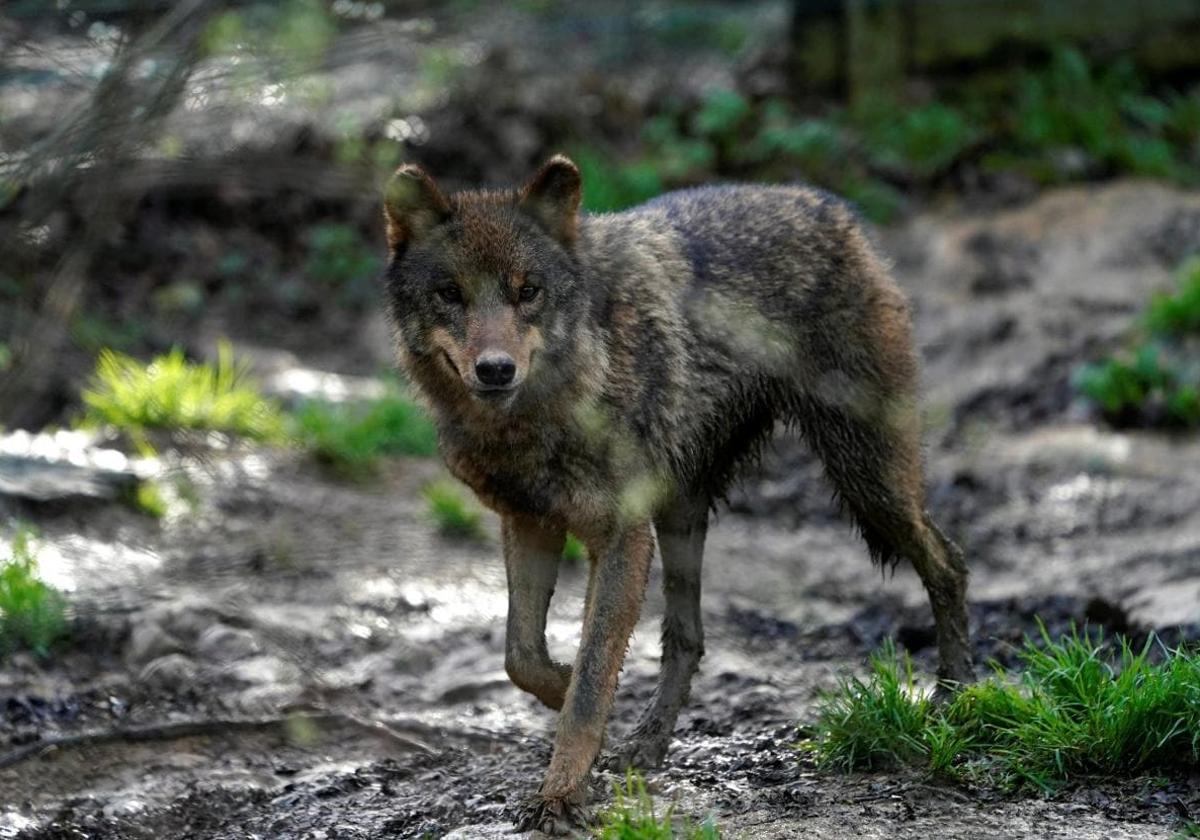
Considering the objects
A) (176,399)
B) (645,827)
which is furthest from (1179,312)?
(645,827)

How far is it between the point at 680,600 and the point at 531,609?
2.67 feet

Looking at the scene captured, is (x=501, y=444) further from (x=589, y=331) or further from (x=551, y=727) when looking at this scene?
(x=551, y=727)

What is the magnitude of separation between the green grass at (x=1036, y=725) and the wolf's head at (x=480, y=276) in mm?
1544

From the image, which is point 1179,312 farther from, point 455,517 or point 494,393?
point 494,393

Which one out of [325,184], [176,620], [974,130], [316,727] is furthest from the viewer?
[974,130]

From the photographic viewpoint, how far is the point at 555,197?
505 centimetres

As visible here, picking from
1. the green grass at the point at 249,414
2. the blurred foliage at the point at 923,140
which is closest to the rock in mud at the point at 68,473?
the green grass at the point at 249,414

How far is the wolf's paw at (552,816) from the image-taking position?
4578mm

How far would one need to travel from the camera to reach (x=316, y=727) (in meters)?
5.72

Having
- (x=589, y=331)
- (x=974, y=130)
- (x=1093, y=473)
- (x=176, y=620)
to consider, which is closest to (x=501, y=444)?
(x=589, y=331)

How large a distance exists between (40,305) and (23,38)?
42 cm

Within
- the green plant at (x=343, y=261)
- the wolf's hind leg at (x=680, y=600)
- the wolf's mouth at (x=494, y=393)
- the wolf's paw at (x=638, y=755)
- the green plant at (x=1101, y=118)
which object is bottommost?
the green plant at (x=343, y=261)

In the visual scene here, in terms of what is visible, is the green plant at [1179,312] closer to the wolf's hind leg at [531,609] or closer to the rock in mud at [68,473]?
the wolf's hind leg at [531,609]

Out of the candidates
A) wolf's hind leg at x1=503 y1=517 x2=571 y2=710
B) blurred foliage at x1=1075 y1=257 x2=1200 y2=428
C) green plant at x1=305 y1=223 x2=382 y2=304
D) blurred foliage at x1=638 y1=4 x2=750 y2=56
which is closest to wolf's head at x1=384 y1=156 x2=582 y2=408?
wolf's hind leg at x1=503 y1=517 x2=571 y2=710
